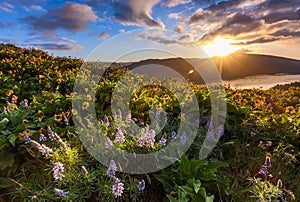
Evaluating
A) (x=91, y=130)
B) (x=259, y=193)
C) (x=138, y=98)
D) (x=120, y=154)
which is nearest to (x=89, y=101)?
(x=138, y=98)

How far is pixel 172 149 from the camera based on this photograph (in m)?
3.44

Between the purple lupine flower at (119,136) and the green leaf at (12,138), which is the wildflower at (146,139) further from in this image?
the green leaf at (12,138)

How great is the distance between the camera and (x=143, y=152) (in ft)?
11.1

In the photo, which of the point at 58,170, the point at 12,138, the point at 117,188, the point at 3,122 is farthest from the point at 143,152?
the point at 3,122

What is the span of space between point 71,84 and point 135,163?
13.0ft

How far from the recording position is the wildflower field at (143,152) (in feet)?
9.87

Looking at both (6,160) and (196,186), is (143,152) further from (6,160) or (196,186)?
(6,160)

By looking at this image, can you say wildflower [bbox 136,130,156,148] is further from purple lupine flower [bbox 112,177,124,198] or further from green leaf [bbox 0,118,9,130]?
green leaf [bbox 0,118,9,130]

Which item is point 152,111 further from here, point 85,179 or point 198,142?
point 85,179

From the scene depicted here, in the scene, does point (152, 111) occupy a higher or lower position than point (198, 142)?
higher

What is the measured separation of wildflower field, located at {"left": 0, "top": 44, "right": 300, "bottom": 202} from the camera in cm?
301

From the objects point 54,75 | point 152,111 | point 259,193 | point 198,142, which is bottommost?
point 259,193

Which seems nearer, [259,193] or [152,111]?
[259,193]

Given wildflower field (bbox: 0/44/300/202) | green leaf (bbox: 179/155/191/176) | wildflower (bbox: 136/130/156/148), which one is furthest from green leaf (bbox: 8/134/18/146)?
green leaf (bbox: 179/155/191/176)
